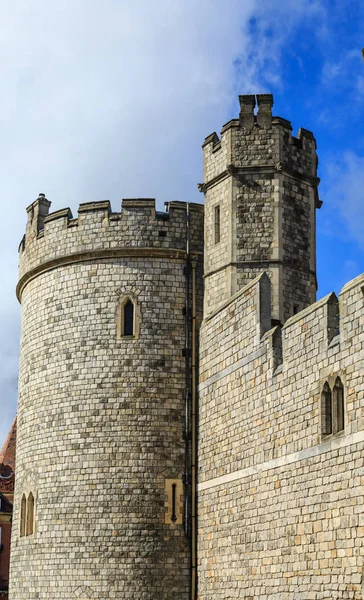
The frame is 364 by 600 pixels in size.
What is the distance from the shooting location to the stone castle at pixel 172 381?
17531 millimetres

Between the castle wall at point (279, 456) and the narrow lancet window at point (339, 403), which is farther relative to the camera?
the narrow lancet window at point (339, 403)

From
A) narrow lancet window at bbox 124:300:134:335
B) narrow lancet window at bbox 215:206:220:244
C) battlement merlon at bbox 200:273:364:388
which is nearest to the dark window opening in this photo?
battlement merlon at bbox 200:273:364:388

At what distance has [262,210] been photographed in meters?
20.1

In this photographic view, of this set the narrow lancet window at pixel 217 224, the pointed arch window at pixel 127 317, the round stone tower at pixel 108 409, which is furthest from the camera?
the pointed arch window at pixel 127 317

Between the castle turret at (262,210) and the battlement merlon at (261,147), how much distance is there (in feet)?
0.06

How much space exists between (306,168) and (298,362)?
5.93m

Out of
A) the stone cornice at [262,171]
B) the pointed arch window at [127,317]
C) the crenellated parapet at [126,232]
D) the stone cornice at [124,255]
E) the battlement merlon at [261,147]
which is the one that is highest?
the battlement merlon at [261,147]

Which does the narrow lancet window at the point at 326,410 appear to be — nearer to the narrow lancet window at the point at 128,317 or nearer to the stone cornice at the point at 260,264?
the stone cornice at the point at 260,264

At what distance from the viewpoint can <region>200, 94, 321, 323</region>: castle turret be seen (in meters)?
19.9

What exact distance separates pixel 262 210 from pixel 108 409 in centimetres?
498

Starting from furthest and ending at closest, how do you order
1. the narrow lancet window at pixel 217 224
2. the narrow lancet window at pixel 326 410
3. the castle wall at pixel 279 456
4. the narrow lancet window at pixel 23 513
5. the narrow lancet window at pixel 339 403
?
the narrow lancet window at pixel 23 513, the narrow lancet window at pixel 217 224, the narrow lancet window at pixel 326 410, the narrow lancet window at pixel 339 403, the castle wall at pixel 279 456

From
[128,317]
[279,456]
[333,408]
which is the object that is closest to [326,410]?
[333,408]

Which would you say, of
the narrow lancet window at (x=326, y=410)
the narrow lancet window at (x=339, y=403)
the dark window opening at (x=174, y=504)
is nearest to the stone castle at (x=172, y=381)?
the dark window opening at (x=174, y=504)

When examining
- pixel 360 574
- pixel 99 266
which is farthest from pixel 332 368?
pixel 99 266
